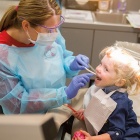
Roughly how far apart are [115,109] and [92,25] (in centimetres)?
144

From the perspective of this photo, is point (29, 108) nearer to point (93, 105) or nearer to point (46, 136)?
point (93, 105)

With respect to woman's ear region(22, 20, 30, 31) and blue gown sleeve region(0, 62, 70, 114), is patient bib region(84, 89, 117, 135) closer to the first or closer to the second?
blue gown sleeve region(0, 62, 70, 114)

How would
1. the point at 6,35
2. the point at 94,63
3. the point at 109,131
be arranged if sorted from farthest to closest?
the point at 94,63
the point at 6,35
the point at 109,131

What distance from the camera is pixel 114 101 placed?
1.31 meters

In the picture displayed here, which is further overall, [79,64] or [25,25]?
[79,64]

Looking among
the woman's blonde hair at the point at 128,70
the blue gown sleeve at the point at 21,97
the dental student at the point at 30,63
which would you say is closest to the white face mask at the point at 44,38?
the dental student at the point at 30,63

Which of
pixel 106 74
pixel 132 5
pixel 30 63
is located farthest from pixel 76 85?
pixel 132 5

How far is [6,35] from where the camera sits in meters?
1.40

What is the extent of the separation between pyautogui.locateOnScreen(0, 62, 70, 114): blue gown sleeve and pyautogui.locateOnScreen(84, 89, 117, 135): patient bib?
0.15 meters

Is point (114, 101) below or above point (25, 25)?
below

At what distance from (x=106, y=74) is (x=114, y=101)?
14cm

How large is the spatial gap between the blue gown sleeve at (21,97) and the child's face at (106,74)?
0.20 meters

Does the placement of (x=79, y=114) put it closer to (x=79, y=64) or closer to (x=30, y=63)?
(x=79, y=64)

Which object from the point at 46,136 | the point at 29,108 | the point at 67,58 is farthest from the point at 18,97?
the point at 46,136
